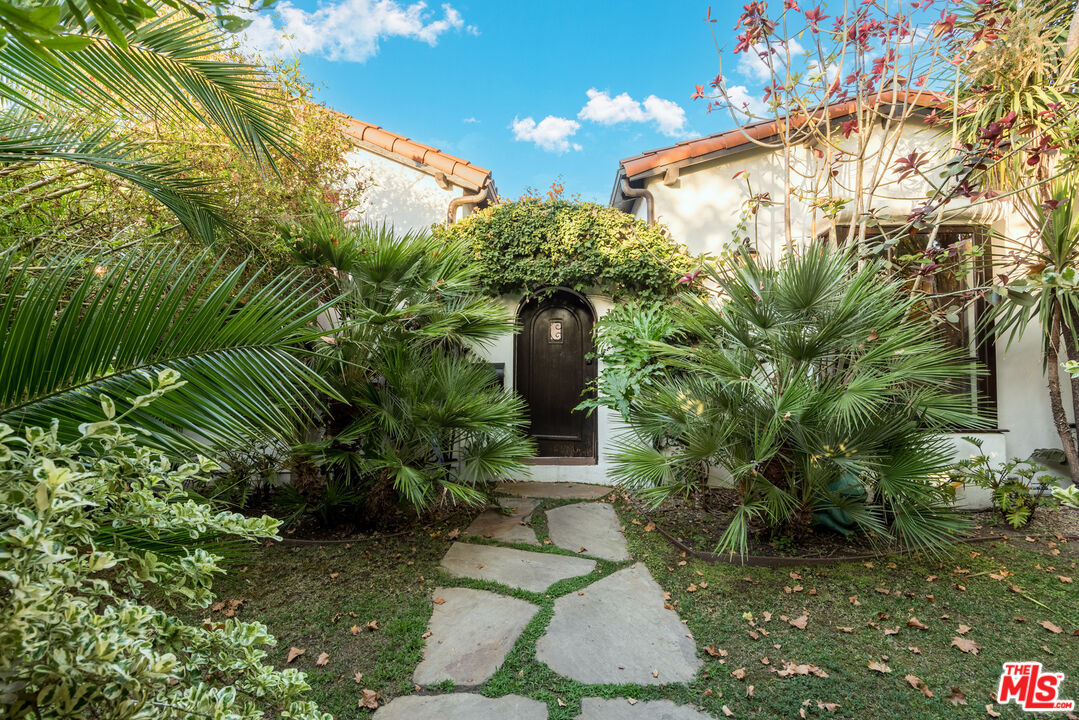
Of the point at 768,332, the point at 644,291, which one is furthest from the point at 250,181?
the point at 768,332

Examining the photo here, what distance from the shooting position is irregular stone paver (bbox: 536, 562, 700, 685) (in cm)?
Answer: 224

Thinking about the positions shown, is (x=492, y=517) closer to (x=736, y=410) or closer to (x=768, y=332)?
(x=736, y=410)

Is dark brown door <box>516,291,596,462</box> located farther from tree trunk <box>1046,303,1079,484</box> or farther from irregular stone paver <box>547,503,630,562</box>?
tree trunk <box>1046,303,1079,484</box>

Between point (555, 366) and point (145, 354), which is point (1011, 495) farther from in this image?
point (145, 354)

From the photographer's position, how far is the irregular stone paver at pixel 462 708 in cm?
194

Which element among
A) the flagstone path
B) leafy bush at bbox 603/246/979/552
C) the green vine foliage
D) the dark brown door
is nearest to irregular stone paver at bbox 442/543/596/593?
the flagstone path

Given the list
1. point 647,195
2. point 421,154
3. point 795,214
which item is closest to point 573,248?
point 647,195

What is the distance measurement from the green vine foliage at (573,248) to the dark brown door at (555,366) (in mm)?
595

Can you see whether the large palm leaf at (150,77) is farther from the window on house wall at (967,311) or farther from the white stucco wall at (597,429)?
the window on house wall at (967,311)

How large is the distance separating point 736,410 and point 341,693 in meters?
2.76

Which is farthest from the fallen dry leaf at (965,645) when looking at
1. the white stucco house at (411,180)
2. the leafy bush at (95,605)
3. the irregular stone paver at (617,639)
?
the white stucco house at (411,180)

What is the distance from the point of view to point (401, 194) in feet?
21.0

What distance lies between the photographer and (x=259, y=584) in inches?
121

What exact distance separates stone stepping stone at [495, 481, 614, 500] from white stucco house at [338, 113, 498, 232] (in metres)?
3.30
